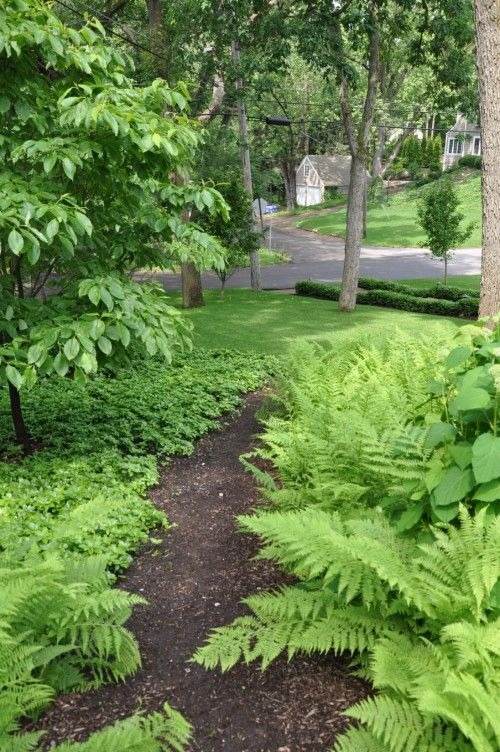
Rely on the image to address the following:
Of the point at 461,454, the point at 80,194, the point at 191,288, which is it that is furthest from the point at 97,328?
the point at 191,288

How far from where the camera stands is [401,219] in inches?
2013

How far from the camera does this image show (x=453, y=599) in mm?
2750

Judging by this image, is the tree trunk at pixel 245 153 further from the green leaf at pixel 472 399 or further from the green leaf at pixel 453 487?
the green leaf at pixel 453 487

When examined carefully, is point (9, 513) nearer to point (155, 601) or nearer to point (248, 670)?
point (155, 601)

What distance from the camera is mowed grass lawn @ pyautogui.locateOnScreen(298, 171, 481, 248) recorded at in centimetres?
4425

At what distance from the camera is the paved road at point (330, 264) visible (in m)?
29.0

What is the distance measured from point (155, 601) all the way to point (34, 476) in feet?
6.29

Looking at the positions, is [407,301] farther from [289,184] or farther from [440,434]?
[289,184]

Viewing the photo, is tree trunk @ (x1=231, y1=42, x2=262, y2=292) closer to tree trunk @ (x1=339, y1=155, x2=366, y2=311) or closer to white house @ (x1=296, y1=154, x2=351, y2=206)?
tree trunk @ (x1=339, y1=155, x2=366, y2=311)

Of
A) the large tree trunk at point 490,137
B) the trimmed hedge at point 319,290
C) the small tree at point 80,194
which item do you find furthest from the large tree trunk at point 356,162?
the small tree at point 80,194

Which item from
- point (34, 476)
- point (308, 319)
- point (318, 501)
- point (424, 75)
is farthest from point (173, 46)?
point (424, 75)

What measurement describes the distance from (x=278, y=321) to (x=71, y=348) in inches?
474

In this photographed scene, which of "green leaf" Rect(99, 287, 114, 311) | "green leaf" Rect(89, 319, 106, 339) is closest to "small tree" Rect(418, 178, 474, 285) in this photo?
"green leaf" Rect(99, 287, 114, 311)

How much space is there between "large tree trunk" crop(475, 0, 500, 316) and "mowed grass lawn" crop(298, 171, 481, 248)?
35755mm
